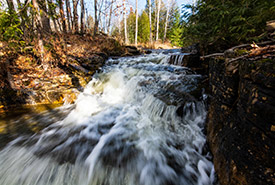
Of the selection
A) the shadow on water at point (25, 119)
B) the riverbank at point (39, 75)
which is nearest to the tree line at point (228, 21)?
the riverbank at point (39, 75)

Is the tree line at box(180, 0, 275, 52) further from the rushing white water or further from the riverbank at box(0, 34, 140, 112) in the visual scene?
the riverbank at box(0, 34, 140, 112)

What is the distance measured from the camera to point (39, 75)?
4.80m

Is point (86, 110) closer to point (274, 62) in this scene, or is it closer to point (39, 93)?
point (39, 93)

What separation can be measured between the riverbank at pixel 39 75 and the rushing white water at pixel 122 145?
893 mm

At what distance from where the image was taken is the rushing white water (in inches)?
81.0

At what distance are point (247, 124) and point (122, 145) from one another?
225 cm

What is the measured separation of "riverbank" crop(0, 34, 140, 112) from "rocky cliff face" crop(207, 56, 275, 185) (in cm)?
480

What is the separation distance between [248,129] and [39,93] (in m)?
5.54

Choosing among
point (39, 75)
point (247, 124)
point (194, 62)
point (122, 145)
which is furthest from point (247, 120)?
point (39, 75)

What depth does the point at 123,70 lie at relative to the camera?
6965 mm

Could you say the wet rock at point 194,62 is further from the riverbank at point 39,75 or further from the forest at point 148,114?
the riverbank at point 39,75

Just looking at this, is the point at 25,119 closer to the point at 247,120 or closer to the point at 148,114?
the point at 148,114

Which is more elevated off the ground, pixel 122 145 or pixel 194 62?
pixel 194 62

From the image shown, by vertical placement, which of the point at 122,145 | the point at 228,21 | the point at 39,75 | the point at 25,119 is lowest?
the point at 122,145
